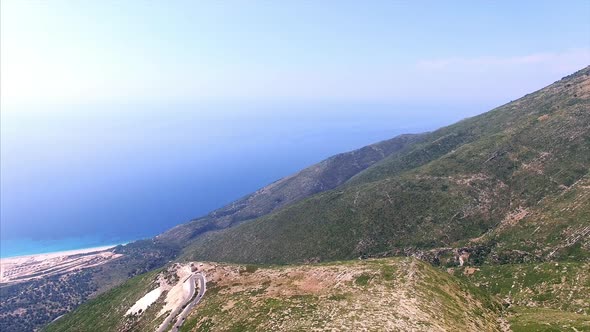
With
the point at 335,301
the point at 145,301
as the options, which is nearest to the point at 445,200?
the point at 335,301

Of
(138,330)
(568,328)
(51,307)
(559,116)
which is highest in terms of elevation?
(559,116)

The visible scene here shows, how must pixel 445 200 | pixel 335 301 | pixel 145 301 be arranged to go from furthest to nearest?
pixel 445 200, pixel 145 301, pixel 335 301

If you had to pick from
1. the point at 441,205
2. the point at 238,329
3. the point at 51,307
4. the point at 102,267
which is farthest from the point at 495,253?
the point at 102,267

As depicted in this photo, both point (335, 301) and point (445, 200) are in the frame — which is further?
point (445, 200)

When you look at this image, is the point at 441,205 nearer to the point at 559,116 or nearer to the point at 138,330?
the point at 559,116

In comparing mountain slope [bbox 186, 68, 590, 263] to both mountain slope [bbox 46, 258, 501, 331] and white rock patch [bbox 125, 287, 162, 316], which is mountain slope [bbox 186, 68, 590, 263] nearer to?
mountain slope [bbox 46, 258, 501, 331]

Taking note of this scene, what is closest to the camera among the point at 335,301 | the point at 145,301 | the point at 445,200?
the point at 335,301

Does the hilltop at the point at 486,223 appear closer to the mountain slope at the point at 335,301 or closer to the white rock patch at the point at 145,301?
the mountain slope at the point at 335,301

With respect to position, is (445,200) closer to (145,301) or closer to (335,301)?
(335,301)

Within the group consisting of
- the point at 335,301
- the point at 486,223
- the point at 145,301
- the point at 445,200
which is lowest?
the point at 486,223
